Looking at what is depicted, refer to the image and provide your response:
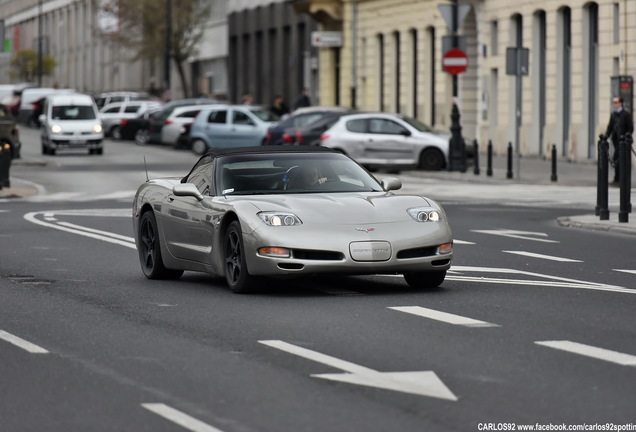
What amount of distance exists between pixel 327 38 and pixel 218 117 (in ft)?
34.5

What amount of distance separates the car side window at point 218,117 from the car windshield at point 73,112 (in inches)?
143

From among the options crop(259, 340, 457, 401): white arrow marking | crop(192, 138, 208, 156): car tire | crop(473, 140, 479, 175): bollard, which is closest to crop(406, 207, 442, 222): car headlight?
crop(259, 340, 457, 401): white arrow marking

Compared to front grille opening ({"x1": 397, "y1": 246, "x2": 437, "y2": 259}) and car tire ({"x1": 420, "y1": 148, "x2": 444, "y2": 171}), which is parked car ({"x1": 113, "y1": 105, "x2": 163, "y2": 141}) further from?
front grille opening ({"x1": 397, "y1": 246, "x2": 437, "y2": 259})

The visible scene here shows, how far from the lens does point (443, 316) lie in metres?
11.7

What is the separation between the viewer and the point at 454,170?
38781mm

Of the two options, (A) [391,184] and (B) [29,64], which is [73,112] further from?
(B) [29,64]

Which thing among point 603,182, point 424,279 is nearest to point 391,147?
point 603,182

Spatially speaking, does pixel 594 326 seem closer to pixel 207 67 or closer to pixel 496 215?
pixel 496 215

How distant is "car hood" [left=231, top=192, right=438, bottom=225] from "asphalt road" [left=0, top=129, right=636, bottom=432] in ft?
1.93

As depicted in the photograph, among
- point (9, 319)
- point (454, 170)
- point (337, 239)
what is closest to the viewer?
point (9, 319)

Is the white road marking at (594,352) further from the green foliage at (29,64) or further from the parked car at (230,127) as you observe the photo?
the green foliage at (29,64)

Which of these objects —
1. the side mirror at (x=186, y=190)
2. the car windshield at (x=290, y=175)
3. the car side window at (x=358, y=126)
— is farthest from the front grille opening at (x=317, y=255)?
the car side window at (x=358, y=126)

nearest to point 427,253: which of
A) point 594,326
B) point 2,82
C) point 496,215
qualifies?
point 594,326

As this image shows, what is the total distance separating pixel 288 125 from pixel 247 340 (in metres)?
33.1
